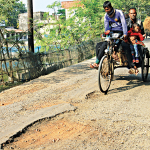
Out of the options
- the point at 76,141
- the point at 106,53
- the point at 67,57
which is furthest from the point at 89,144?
the point at 67,57

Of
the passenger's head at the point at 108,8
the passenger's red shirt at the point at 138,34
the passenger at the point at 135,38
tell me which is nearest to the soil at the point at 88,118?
the passenger at the point at 135,38

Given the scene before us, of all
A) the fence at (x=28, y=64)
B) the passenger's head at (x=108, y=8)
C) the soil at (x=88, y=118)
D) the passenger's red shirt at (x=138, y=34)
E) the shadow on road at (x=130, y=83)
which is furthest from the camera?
the fence at (x=28, y=64)

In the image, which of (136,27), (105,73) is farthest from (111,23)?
(105,73)

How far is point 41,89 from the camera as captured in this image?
6.49 meters

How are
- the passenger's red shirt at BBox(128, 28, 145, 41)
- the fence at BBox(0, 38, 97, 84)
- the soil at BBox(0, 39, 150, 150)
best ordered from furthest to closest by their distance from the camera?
the fence at BBox(0, 38, 97, 84) → the passenger's red shirt at BBox(128, 28, 145, 41) → the soil at BBox(0, 39, 150, 150)

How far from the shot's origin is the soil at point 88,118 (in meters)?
3.09

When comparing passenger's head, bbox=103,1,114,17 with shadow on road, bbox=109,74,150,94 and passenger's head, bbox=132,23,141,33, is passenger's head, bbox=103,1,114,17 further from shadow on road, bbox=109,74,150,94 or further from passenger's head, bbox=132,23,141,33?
shadow on road, bbox=109,74,150,94

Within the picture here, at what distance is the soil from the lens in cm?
309

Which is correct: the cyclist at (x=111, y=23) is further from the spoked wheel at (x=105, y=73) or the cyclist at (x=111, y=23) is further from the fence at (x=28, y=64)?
the fence at (x=28, y=64)

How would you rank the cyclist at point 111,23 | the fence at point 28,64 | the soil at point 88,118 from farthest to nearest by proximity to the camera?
the fence at point 28,64
the cyclist at point 111,23
the soil at point 88,118

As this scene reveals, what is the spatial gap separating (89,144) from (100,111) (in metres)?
1.33

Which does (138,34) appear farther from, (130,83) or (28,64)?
(28,64)

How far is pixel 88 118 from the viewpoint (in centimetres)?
395

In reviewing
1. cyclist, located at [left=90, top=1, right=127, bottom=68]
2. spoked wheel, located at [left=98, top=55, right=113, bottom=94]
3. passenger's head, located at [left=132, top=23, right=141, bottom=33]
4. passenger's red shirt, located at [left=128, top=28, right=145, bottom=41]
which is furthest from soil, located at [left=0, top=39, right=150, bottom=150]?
passenger's head, located at [left=132, top=23, right=141, bottom=33]
